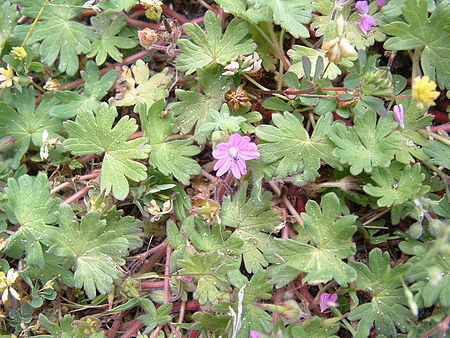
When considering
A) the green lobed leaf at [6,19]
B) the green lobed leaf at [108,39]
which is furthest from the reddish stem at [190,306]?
the green lobed leaf at [6,19]

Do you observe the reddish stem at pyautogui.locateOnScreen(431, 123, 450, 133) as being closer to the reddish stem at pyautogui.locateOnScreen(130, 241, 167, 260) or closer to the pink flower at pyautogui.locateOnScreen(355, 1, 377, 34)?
the pink flower at pyautogui.locateOnScreen(355, 1, 377, 34)

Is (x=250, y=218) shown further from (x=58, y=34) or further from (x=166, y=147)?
(x=58, y=34)

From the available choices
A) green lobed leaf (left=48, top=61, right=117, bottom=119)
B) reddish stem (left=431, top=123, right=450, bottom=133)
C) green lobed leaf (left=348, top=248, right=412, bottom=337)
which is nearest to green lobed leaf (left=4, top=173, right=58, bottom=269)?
green lobed leaf (left=48, top=61, right=117, bottom=119)

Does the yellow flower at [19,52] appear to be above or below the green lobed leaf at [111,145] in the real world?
above

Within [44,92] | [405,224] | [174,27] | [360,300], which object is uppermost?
[174,27]

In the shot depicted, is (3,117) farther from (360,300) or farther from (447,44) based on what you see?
(447,44)

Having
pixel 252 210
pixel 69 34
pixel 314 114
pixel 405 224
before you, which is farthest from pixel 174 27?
pixel 405 224

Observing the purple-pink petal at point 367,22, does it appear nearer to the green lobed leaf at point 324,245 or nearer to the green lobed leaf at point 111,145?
the green lobed leaf at point 324,245
